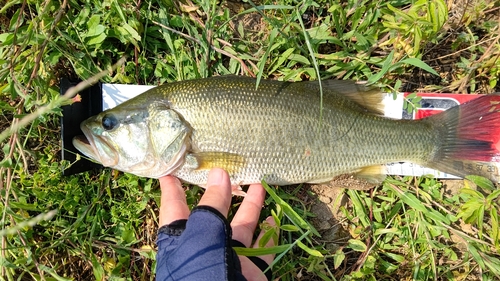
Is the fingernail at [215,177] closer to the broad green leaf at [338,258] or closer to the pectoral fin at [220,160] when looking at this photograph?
the pectoral fin at [220,160]

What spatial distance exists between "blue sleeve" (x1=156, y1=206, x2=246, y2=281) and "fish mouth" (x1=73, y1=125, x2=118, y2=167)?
79cm

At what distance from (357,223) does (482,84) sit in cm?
164

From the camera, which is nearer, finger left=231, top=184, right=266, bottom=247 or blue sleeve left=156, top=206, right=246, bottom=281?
blue sleeve left=156, top=206, right=246, bottom=281

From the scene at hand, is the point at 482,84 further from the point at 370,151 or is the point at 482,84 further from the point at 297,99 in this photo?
the point at 297,99

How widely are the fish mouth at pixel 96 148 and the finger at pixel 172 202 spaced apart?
0.40 m

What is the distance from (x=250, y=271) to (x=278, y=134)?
985mm

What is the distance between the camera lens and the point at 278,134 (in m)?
2.70

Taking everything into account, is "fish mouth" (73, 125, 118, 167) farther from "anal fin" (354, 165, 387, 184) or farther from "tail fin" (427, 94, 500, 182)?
"tail fin" (427, 94, 500, 182)

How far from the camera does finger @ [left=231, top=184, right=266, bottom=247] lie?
2.77m

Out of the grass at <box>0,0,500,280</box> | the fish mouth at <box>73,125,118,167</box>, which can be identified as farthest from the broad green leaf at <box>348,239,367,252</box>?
the fish mouth at <box>73,125,118,167</box>

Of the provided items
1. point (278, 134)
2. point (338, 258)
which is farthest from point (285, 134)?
point (338, 258)

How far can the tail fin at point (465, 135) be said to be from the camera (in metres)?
2.80

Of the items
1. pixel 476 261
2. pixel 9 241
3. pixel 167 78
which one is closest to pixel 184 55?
pixel 167 78

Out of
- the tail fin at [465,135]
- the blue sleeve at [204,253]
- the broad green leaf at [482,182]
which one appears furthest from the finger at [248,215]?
the broad green leaf at [482,182]
